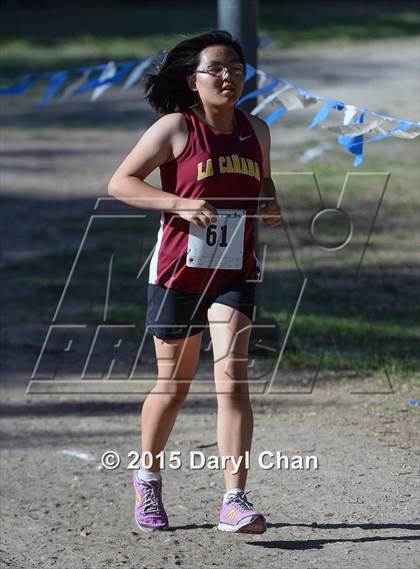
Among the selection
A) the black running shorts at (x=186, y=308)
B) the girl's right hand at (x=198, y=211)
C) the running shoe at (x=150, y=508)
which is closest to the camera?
the girl's right hand at (x=198, y=211)

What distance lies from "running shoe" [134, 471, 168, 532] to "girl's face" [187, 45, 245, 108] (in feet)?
5.08

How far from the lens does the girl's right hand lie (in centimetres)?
439

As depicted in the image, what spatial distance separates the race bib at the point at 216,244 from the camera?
15.1 feet

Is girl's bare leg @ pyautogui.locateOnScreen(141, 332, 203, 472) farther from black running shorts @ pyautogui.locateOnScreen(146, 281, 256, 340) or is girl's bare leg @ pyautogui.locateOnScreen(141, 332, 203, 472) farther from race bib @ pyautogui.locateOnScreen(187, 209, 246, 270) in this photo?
race bib @ pyautogui.locateOnScreen(187, 209, 246, 270)

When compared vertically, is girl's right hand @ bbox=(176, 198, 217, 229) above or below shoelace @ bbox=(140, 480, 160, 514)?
above

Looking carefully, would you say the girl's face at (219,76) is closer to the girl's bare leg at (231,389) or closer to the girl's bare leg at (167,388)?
the girl's bare leg at (231,389)

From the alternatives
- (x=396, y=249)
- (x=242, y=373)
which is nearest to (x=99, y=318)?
(x=396, y=249)

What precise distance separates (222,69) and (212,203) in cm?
52

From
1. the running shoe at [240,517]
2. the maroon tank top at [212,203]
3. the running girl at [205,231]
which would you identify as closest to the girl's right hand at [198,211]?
the running girl at [205,231]

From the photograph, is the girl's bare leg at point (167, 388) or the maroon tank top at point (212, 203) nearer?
the maroon tank top at point (212, 203)

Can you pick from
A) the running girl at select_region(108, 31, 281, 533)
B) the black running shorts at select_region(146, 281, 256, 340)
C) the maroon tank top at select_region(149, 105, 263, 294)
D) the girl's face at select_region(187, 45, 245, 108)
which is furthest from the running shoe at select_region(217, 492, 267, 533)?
the girl's face at select_region(187, 45, 245, 108)

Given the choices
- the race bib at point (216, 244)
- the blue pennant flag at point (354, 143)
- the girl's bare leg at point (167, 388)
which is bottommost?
the girl's bare leg at point (167, 388)

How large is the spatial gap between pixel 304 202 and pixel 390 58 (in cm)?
1360

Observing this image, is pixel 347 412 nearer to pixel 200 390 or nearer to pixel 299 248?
pixel 200 390
